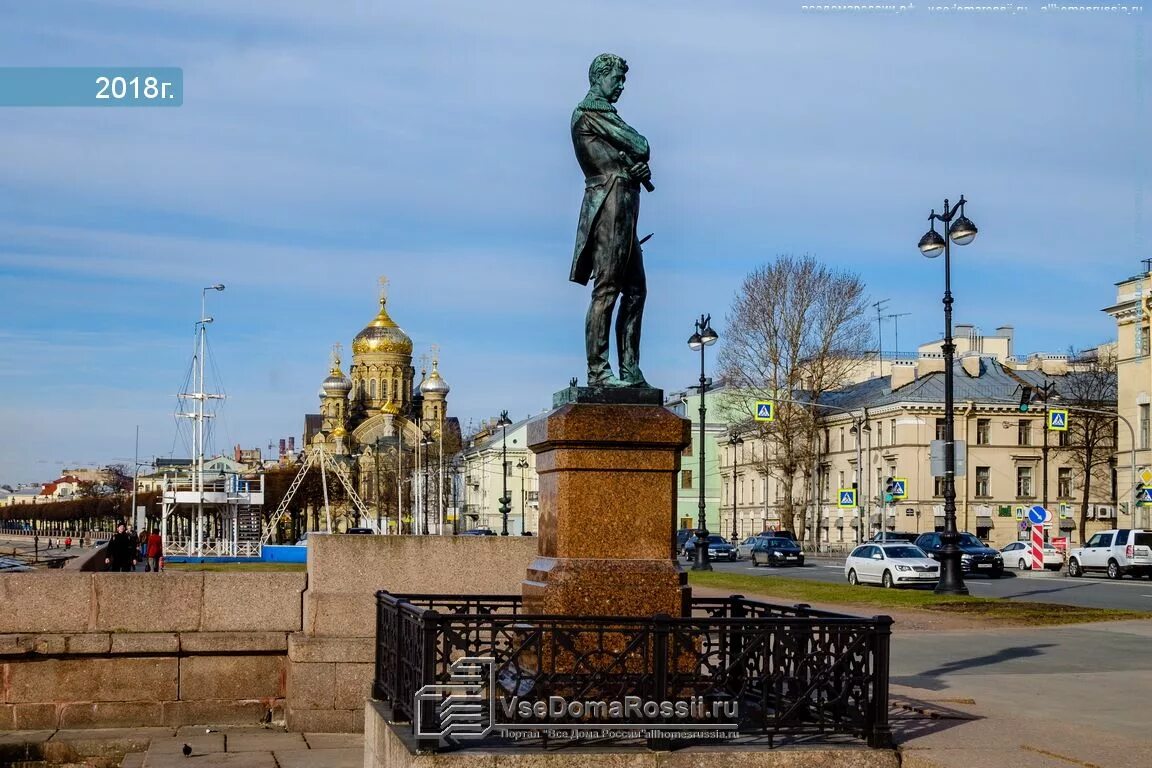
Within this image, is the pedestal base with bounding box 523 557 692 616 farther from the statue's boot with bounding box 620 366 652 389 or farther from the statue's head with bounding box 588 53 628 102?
the statue's head with bounding box 588 53 628 102

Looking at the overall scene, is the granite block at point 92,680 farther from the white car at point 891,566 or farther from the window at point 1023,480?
the window at point 1023,480

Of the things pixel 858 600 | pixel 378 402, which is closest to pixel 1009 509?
pixel 858 600

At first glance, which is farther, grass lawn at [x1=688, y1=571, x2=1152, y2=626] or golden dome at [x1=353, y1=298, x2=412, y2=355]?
golden dome at [x1=353, y1=298, x2=412, y2=355]

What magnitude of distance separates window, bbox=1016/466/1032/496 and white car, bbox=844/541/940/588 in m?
43.6

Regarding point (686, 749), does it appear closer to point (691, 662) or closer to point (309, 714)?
point (691, 662)

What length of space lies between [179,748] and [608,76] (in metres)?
6.86

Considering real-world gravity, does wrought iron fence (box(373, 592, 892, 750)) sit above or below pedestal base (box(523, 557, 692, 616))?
below

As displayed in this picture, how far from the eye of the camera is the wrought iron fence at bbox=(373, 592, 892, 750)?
7512 mm

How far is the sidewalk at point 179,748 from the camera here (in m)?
11.7

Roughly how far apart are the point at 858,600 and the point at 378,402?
131m

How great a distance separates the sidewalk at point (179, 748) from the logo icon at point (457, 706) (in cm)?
422

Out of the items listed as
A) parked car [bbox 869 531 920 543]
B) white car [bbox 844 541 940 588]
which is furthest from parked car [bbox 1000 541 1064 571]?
white car [bbox 844 541 940 588]

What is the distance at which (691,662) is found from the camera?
28.1 feet

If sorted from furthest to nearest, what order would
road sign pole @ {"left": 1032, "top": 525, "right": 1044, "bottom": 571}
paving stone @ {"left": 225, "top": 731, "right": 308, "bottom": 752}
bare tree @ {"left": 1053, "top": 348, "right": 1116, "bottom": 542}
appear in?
bare tree @ {"left": 1053, "top": 348, "right": 1116, "bottom": 542} < road sign pole @ {"left": 1032, "top": 525, "right": 1044, "bottom": 571} < paving stone @ {"left": 225, "top": 731, "right": 308, "bottom": 752}
